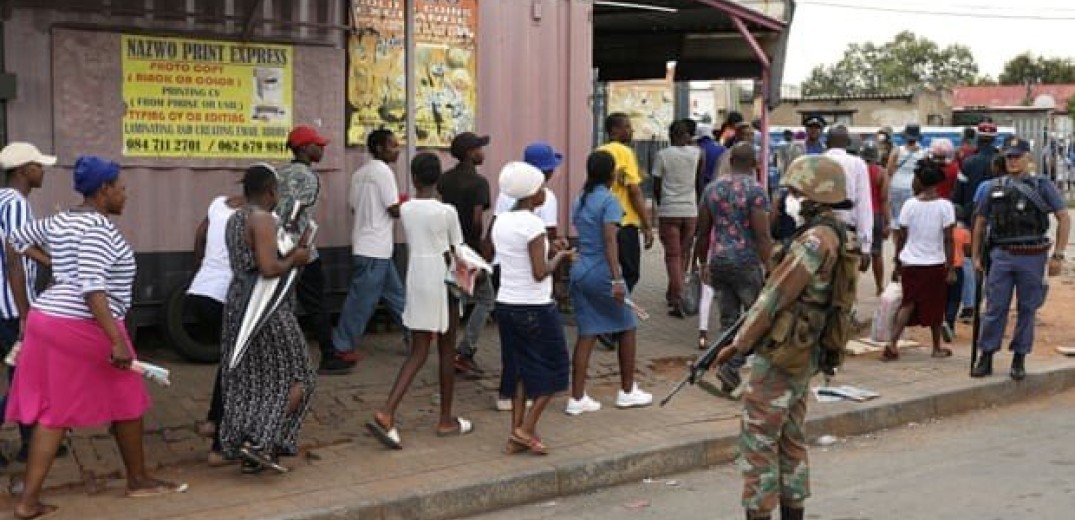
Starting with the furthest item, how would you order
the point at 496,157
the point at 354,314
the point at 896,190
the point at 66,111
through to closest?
1. the point at 896,190
2. the point at 496,157
3. the point at 354,314
4. the point at 66,111

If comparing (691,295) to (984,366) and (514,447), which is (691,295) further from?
(514,447)

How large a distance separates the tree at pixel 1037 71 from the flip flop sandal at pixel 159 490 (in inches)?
3049

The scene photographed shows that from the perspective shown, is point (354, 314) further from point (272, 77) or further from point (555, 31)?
point (555, 31)

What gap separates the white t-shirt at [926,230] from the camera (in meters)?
9.26

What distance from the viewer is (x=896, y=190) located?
543 inches

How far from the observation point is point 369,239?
8.34 metres

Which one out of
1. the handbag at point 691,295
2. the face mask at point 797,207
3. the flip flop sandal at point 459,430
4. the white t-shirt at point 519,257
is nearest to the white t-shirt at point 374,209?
the flip flop sandal at point 459,430

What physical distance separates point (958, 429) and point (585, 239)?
2863 millimetres

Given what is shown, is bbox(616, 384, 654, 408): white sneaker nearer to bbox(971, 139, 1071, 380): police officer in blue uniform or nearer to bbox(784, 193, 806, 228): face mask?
bbox(784, 193, 806, 228): face mask

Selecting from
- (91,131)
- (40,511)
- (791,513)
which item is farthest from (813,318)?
(91,131)

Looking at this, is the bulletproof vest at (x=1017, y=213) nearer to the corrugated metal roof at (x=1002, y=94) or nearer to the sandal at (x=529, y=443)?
the sandal at (x=529, y=443)

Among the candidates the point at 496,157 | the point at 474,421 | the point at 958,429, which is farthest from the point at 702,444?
the point at 496,157

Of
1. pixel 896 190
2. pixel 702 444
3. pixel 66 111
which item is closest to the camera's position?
pixel 702 444

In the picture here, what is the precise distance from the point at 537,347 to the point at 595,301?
2.98 feet
